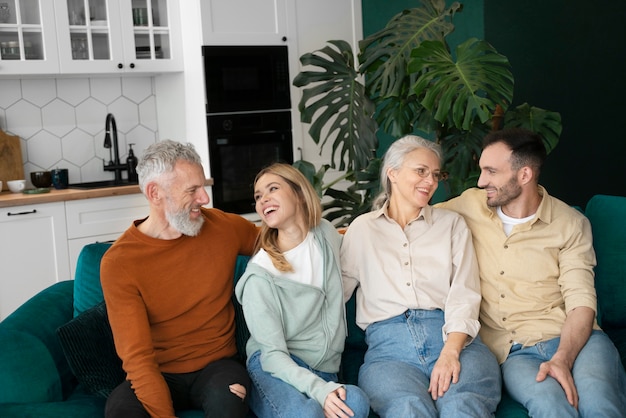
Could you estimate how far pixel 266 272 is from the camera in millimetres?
2453

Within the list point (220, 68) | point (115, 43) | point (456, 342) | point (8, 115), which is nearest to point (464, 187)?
point (456, 342)

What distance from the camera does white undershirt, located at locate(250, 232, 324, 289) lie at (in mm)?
2529

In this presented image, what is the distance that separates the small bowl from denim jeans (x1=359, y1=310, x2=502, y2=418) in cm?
269

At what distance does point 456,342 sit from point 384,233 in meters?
0.45

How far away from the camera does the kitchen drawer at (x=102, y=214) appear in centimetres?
443

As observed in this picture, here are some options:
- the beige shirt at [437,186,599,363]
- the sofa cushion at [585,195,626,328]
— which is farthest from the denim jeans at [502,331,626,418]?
the sofa cushion at [585,195,626,328]

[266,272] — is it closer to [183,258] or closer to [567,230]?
[183,258]

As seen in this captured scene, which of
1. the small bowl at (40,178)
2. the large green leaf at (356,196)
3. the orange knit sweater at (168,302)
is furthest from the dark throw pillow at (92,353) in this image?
the small bowl at (40,178)

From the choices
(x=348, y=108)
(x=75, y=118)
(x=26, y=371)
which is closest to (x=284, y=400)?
(x=26, y=371)

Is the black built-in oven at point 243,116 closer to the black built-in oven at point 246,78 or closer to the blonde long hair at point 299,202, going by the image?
the black built-in oven at point 246,78

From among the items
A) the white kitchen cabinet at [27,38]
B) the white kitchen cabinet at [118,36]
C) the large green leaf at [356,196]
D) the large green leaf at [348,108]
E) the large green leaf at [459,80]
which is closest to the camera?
the large green leaf at [459,80]

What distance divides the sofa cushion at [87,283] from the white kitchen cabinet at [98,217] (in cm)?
173

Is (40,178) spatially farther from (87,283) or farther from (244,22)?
(87,283)

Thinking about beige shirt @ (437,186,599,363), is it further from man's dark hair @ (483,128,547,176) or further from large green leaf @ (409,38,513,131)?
large green leaf @ (409,38,513,131)
